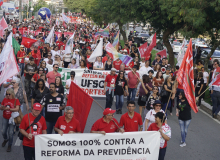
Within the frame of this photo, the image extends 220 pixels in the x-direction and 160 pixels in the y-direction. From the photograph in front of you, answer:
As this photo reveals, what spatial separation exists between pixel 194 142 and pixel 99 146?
12.7ft

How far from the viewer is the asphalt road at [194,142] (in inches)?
300

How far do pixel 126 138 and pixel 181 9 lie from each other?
32.8 ft

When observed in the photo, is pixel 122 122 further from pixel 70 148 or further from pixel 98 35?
pixel 98 35

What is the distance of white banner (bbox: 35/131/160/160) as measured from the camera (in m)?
5.74

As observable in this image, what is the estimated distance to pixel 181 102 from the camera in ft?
27.3

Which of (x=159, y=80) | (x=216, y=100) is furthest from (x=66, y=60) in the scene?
(x=216, y=100)

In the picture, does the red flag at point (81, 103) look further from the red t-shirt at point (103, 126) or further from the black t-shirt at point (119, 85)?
the black t-shirt at point (119, 85)

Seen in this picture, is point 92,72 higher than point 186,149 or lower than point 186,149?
higher

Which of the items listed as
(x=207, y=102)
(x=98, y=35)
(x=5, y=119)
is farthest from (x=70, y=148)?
(x=98, y=35)

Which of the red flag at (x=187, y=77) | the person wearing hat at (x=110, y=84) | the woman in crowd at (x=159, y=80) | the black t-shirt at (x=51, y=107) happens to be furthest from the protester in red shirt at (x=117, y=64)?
the red flag at (x=187, y=77)

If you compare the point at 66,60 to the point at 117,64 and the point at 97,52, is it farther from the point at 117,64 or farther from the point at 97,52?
the point at 117,64

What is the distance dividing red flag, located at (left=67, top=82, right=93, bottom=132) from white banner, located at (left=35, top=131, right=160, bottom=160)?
810mm

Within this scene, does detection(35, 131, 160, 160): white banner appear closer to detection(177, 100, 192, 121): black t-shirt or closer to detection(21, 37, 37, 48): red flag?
detection(177, 100, 192, 121): black t-shirt

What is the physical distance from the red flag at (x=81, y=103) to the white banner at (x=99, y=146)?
810 millimetres
